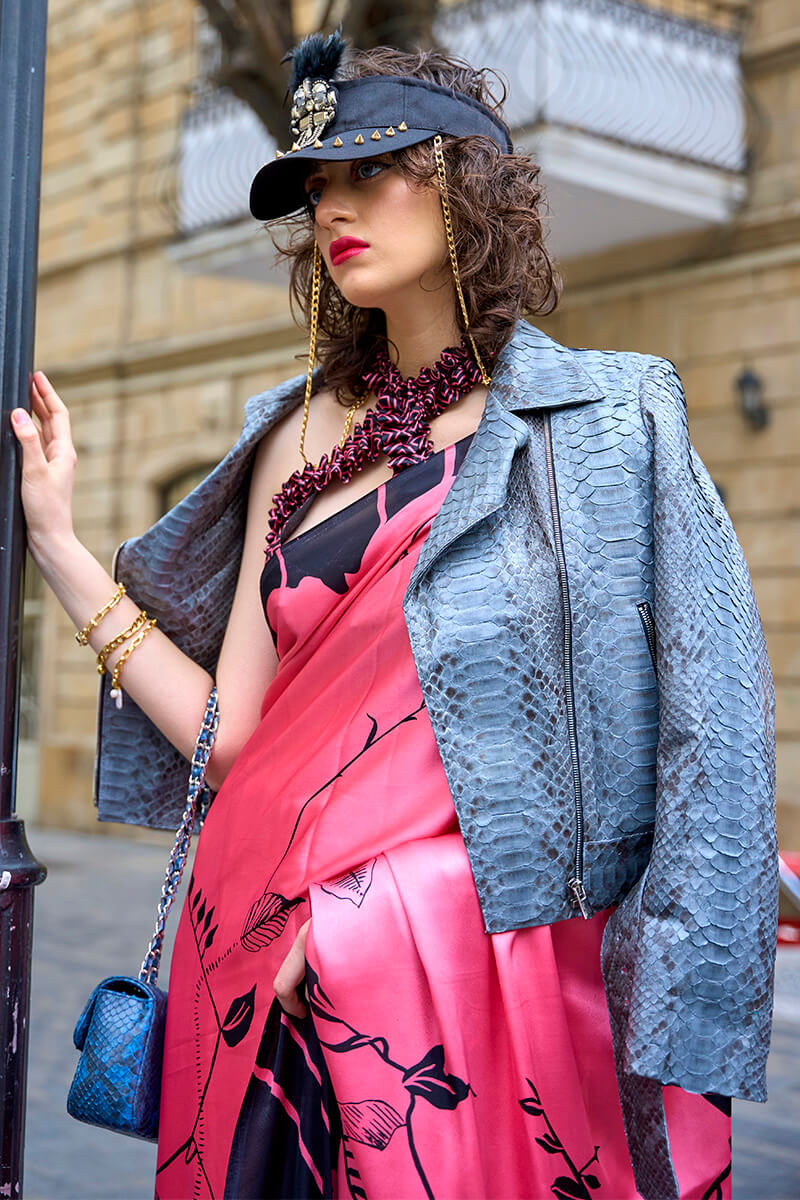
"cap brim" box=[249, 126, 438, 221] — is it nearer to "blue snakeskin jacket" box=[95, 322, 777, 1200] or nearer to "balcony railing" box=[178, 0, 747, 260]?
"blue snakeskin jacket" box=[95, 322, 777, 1200]

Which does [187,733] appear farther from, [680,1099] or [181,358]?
[181,358]

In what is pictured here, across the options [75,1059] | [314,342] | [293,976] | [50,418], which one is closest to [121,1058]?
[293,976]

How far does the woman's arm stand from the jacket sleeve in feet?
2.45

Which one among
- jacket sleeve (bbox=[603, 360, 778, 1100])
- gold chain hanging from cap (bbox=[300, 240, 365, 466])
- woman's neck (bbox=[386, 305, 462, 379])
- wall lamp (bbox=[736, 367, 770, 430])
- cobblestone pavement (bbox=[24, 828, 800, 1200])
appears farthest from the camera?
wall lamp (bbox=[736, 367, 770, 430])

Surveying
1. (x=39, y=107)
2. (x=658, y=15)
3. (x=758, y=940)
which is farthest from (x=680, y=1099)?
(x=658, y=15)

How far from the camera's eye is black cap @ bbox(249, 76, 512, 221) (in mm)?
1943

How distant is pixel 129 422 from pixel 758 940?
11908 mm

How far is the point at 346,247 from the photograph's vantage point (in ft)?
6.56

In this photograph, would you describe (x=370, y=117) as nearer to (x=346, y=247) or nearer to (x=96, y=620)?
(x=346, y=247)

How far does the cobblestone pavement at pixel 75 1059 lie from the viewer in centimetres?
375

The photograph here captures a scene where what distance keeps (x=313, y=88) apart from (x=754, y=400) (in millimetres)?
6705

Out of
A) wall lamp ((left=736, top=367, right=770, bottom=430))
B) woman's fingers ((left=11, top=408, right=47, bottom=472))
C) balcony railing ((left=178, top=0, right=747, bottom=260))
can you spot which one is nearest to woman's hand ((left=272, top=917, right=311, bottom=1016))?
woman's fingers ((left=11, top=408, right=47, bottom=472))

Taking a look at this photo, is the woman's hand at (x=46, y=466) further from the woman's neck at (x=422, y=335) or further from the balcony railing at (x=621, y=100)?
the balcony railing at (x=621, y=100)

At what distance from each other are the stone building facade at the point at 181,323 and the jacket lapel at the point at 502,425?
251 inches
